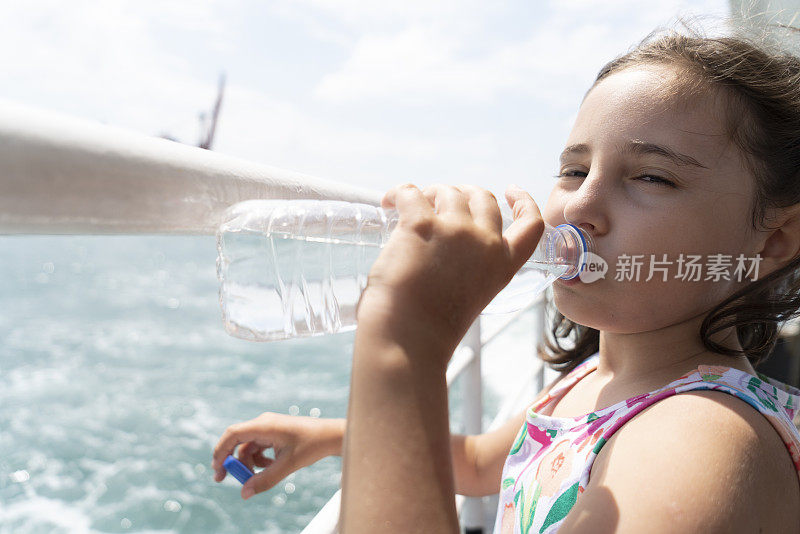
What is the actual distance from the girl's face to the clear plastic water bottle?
0.05 metres

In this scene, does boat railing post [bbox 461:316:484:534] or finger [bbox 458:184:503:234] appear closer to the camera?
finger [bbox 458:184:503:234]

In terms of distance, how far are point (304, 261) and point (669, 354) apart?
0.59 metres

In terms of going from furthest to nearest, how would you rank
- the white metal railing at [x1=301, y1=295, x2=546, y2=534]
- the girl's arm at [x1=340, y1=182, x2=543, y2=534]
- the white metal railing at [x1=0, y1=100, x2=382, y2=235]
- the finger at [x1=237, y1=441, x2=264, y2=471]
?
the white metal railing at [x1=301, y1=295, x2=546, y2=534] → the finger at [x1=237, y1=441, x2=264, y2=471] → the girl's arm at [x1=340, y1=182, x2=543, y2=534] → the white metal railing at [x1=0, y1=100, x2=382, y2=235]

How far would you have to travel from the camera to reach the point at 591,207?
0.87m

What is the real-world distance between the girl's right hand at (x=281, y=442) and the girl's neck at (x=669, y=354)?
0.53m

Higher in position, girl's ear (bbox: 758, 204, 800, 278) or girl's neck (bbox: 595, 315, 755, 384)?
girl's ear (bbox: 758, 204, 800, 278)

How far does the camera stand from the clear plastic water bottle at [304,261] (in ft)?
2.32

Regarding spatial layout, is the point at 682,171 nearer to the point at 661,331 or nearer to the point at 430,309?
the point at 661,331

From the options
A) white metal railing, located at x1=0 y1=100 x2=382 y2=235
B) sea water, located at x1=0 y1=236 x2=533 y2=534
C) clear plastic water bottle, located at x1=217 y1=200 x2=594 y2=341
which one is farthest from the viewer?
sea water, located at x1=0 y1=236 x2=533 y2=534

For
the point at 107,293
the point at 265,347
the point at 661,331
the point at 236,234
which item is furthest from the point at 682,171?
the point at 107,293

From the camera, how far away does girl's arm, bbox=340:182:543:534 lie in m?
0.51

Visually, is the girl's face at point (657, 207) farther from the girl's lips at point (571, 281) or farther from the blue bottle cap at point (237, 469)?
the blue bottle cap at point (237, 469)

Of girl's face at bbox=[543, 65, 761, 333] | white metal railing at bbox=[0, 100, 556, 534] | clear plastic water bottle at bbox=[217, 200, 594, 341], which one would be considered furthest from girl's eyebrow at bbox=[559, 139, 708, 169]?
white metal railing at bbox=[0, 100, 556, 534]

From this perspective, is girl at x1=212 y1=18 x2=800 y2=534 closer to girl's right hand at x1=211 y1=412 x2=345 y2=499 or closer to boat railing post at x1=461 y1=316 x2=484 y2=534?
girl's right hand at x1=211 y1=412 x2=345 y2=499
